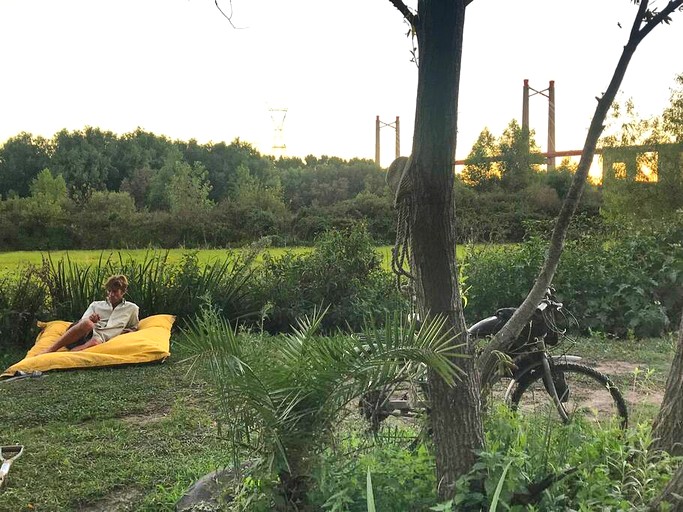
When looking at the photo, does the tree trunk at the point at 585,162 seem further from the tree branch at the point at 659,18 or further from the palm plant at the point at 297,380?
the palm plant at the point at 297,380

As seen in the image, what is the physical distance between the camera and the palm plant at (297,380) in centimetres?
197

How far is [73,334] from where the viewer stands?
20.5 ft

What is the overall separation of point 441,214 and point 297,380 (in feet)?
2.27

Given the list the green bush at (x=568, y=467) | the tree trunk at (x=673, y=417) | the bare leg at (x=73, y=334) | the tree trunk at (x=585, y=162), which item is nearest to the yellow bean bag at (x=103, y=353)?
the bare leg at (x=73, y=334)

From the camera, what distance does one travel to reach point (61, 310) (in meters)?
7.29

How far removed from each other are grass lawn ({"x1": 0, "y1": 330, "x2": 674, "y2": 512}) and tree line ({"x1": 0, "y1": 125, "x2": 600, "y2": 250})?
13.7ft

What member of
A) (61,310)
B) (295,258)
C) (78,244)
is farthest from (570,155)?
(61,310)

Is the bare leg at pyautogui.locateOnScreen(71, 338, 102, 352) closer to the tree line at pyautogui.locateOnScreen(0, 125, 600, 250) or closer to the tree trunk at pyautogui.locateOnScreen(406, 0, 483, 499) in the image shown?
the tree line at pyautogui.locateOnScreen(0, 125, 600, 250)

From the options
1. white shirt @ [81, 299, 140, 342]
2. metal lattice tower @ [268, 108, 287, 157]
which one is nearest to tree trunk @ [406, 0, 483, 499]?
white shirt @ [81, 299, 140, 342]

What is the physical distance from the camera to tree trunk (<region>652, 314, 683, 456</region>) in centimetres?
223

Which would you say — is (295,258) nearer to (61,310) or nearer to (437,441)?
(61,310)

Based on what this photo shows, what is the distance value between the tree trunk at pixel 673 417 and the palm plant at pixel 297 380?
79 centimetres

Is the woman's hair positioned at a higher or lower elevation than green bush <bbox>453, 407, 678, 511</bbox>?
higher

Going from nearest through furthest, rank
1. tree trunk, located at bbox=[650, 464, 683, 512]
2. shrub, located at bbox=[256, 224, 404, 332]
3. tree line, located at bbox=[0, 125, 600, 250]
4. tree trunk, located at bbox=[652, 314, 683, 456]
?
tree trunk, located at bbox=[650, 464, 683, 512]
tree trunk, located at bbox=[652, 314, 683, 456]
shrub, located at bbox=[256, 224, 404, 332]
tree line, located at bbox=[0, 125, 600, 250]
